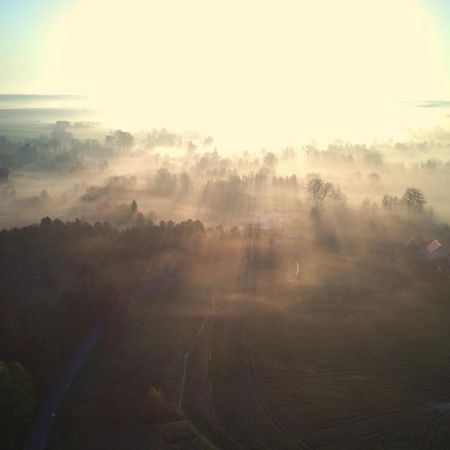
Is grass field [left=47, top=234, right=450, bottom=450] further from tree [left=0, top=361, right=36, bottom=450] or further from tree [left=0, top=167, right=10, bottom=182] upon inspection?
tree [left=0, top=167, right=10, bottom=182]

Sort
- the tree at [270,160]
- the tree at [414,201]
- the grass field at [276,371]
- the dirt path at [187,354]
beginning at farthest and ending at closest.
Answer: the tree at [270,160] < the tree at [414,201] < the dirt path at [187,354] < the grass field at [276,371]

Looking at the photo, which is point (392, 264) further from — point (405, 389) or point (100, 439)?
point (100, 439)

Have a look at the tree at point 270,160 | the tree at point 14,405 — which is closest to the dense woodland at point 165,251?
the tree at point 14,405

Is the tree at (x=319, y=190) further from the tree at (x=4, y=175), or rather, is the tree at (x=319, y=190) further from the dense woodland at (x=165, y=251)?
the tree at (x=4, y=175)

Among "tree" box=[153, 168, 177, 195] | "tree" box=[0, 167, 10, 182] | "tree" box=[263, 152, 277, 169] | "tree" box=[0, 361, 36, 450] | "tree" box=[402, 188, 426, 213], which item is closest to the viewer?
"tree" box=[0, 361, 36, 450]

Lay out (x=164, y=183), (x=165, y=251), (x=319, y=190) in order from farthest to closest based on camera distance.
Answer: (x=164, y=183), (x=319, y=190), (x=165, y=251)

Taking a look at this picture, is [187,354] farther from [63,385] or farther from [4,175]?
[4,175]

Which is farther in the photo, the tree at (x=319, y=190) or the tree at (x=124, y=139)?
the tree at (x=124, y=139)

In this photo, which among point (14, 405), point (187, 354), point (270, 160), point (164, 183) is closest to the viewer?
point (14, 405)

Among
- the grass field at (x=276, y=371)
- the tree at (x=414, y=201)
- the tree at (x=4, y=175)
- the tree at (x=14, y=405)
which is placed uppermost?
the tree at (x=4, y=175)

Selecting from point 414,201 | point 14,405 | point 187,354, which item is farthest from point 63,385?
point 414,201

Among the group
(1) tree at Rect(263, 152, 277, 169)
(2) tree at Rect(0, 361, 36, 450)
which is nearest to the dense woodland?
(2) tree at Rect(0, 361, 36, 450)
